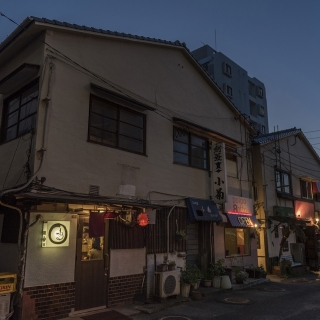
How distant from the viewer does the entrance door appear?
29.6ft

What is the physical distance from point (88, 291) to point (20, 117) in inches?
231

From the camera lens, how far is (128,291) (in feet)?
33.4

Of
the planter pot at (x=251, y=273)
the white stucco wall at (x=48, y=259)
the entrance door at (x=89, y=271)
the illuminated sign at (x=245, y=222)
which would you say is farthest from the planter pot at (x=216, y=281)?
the white stucco wall at (x=48, y=259)

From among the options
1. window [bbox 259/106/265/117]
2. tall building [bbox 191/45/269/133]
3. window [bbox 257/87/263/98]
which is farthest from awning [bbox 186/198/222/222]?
window [bbox 257/87/263/98]

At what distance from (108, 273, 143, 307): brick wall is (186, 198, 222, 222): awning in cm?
325

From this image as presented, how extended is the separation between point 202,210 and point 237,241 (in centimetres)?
409

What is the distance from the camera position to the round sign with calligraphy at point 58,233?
844cm

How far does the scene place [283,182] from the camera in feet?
65.9

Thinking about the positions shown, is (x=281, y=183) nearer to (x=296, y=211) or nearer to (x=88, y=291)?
(x=296, y=211)

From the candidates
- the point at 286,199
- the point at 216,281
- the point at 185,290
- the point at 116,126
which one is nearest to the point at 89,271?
the point at 185,290

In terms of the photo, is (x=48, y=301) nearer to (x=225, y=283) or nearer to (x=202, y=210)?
(x=202, y=210)

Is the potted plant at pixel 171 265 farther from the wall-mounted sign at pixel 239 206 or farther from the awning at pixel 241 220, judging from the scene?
the wall-mounted sign at pixel 239 206

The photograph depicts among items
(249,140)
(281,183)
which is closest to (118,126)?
(249,140)

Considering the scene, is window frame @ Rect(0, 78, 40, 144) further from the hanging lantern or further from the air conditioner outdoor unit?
the air conditioner outdoor unit
